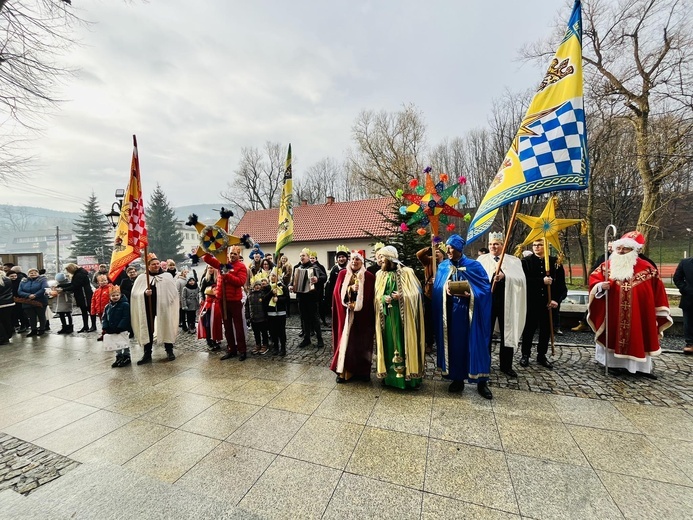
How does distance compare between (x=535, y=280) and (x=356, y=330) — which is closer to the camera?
(x=356, y=330)

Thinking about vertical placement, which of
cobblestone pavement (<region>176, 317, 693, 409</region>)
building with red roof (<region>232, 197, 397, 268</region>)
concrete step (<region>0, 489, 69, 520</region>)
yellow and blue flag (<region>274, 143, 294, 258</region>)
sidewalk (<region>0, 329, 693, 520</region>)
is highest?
building with red roof (<region>232, 197, 397, 268</region>)

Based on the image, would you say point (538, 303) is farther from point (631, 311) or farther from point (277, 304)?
point (277, 304)

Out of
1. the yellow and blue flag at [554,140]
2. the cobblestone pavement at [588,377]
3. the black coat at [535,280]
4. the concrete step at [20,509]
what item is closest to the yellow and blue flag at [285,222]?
the cobblestone pavement at [588,377]

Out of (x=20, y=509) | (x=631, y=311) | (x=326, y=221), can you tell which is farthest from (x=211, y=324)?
(x=326, y=221)

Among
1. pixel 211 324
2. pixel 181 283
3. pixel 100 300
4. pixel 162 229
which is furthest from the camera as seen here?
pixel 162 229

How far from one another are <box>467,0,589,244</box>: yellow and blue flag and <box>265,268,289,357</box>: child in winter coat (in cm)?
394

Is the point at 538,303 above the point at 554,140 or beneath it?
beneath

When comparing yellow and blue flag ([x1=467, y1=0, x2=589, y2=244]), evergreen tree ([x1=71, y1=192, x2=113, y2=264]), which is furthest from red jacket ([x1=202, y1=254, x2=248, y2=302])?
evergreen tree ([x1=71, y1=192, x2=113, y2=264])

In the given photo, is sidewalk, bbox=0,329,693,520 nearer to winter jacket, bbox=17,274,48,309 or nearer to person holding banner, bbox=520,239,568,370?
person holding banner, bbox=520,239,568,370

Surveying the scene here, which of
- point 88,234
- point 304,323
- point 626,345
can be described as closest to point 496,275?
point 626,345

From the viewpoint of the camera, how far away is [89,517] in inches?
80.9

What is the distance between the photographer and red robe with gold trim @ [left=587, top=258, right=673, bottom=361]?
4195 millimetres

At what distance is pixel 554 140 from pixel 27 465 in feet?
20.6

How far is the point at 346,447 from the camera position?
9.22 feet
